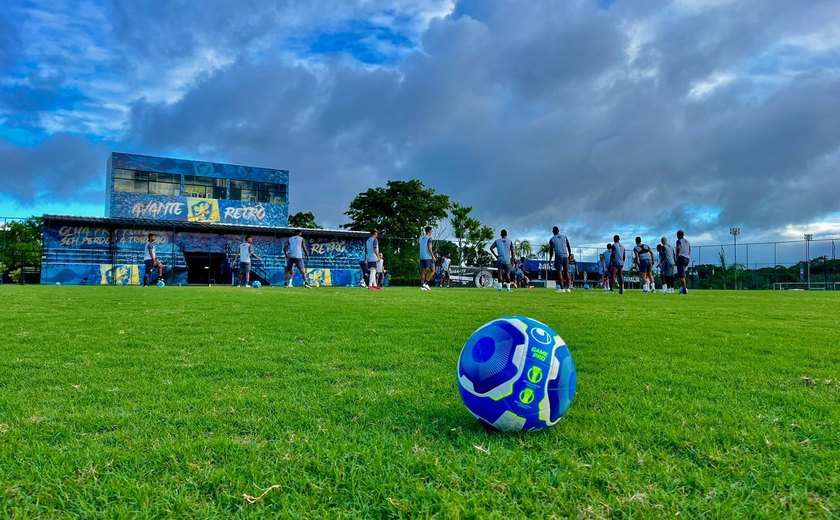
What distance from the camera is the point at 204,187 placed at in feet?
129

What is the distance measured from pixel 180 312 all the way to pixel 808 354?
361 inches

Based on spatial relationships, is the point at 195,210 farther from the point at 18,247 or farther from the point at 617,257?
the point at 617,257

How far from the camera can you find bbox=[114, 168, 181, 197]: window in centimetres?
3653

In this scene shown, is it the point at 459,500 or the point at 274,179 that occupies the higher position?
the point at 274,179

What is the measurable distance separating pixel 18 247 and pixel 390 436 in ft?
129

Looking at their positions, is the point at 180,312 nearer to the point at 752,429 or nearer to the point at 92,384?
the point at 92,384

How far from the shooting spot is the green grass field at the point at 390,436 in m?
2.06

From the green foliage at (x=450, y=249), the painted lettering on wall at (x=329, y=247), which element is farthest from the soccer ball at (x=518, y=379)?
the green foliage at (x=450, y=249)

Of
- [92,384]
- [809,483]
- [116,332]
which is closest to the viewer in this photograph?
[809,483]

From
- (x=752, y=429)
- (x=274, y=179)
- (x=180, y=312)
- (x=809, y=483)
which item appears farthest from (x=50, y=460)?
(x=274, y=179)

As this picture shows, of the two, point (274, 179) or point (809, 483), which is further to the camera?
point (274, 179)

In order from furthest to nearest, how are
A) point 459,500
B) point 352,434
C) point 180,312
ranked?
point 180,312 < point 352,434 < point 459,500

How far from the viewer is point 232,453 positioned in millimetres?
2492

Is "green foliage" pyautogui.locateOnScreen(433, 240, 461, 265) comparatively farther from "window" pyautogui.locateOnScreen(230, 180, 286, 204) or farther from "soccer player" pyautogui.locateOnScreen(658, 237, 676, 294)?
"soccer player" pyautogui.locateOnScreen(658, 237, 676, 294)
